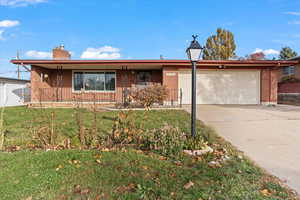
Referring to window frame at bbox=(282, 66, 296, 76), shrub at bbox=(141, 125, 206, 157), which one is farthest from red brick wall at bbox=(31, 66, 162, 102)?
window frame at bbox=(282, 66, 296, 76)

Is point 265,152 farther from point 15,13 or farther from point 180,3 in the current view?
point 15,13

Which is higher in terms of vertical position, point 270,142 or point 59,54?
point 59,54

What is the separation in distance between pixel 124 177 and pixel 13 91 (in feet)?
54.0

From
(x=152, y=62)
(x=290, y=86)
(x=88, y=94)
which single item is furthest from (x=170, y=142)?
(x=290, y=86)

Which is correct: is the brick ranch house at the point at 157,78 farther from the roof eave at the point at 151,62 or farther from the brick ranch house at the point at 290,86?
the brick ranch house at the point at 290,86

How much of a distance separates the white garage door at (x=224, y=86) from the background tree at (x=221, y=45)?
1372 centimetres

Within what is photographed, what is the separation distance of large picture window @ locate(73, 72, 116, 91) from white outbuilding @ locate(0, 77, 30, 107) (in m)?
3.85

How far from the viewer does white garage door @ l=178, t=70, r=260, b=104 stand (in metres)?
12.3

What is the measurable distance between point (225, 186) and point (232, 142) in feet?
7.67

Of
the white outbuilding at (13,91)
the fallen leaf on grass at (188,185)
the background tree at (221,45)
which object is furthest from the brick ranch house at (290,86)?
the white outbuilding at (13,91)

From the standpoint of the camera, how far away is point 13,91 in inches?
597

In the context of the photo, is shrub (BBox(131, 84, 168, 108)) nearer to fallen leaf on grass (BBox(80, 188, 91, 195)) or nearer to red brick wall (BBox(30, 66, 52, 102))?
red brick wall (BBox(30, 66, 52, 102))

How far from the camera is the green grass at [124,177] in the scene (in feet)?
7.13

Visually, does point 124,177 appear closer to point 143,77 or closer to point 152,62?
point 152,62
